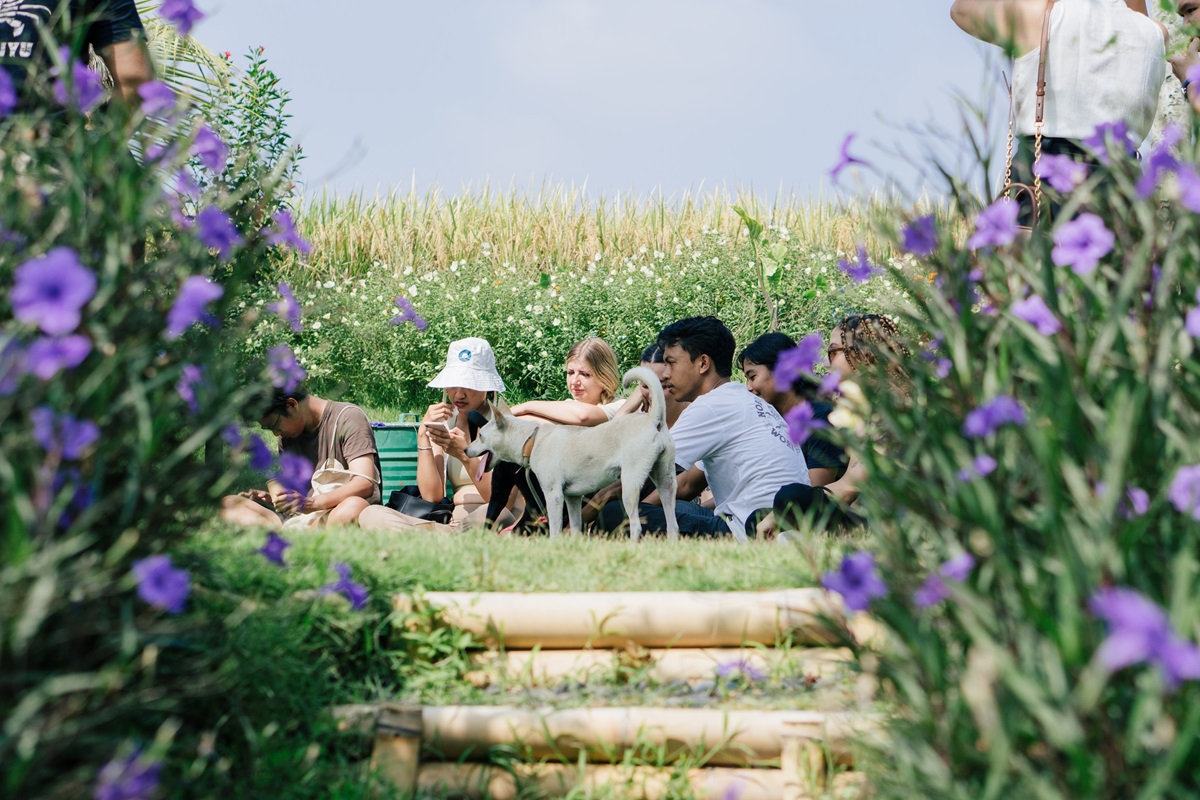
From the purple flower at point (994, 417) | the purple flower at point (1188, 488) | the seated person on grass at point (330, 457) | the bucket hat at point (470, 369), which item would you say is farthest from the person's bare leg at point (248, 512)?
the purple flower at point (1188, 488)

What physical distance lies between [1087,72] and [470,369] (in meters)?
3.37

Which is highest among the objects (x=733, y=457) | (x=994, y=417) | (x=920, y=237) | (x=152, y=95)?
(x=152, y=95)

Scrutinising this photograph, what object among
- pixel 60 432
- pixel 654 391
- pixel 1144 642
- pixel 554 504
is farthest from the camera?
pixel 554 504

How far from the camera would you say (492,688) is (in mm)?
3283

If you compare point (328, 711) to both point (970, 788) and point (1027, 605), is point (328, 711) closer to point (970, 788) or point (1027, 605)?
point (970, 788)

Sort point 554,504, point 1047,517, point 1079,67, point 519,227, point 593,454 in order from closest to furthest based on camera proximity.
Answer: point 1047,517
point 1079,67
point 593,454
point 554,504
point 519,227

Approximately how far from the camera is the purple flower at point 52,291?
1666 millimetres

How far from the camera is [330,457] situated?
5.92 metres

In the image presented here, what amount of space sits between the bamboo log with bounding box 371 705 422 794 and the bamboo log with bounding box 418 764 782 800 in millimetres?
80

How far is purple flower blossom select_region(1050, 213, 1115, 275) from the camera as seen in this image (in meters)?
2.14

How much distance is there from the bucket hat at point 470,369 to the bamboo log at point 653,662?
2.78 m

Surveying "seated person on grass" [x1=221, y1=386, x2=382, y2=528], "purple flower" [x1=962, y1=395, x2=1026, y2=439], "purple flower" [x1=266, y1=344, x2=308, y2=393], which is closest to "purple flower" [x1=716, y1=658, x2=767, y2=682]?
"purple flower" [x1=962, y1=395, x2=1026, y2=439]

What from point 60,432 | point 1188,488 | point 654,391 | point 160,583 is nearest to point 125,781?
point 160,583

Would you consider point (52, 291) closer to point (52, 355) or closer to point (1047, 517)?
point (52, 355)
